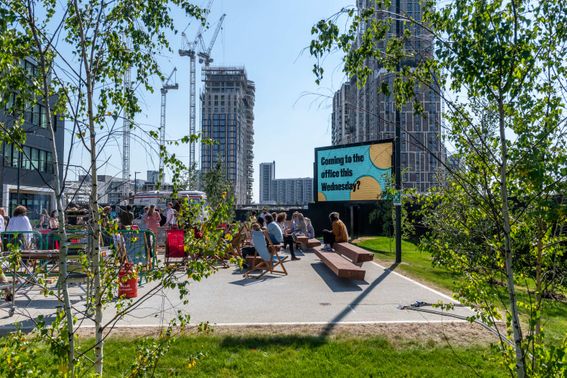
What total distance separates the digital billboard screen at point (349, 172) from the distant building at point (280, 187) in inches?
6089

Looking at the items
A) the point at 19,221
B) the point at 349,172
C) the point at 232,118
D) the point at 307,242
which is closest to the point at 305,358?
the point at 19,221

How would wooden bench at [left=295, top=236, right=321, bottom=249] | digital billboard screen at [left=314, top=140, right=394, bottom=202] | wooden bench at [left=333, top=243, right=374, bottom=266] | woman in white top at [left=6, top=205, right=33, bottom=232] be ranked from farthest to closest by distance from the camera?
digital billboard screen at [left=314, top=140, right=394, bottom=202]
wooden bench at [left=295, top=236, right=321, bottom=249]
wooden bench at [left=333, top=243, right=374, bottom=266]
woman in white top at [left=6, top=205, right=33, bottom=232]

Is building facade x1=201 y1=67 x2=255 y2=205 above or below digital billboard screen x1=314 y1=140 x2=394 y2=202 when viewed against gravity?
above

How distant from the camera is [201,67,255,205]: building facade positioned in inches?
4536

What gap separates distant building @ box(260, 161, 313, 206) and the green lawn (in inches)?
6686

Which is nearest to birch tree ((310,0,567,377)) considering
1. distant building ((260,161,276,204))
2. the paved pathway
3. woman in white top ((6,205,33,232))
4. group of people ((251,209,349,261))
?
the paved pathway

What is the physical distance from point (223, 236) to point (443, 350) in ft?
12.1

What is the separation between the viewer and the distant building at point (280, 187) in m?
181

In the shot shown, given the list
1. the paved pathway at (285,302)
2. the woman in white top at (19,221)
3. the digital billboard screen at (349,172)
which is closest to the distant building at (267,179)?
the digital billboard screen at (349,172)

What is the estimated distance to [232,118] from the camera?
117 m

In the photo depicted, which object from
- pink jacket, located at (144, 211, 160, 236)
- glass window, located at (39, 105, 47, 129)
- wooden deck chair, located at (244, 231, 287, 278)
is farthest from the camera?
pink jacket, located at (144, 211, 160, 236)

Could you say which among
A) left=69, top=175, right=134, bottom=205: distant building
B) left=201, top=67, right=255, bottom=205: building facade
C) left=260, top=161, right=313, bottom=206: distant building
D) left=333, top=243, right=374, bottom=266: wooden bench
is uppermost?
left=201, top=67, right=255, bottom=205: building facade

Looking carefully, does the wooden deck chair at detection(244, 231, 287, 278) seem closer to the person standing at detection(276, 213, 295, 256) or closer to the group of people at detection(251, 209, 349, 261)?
the group of people at detection(251, 209, 349, 261)

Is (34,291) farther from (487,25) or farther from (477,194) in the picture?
(487,25)
